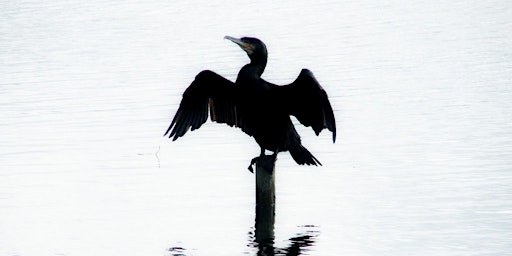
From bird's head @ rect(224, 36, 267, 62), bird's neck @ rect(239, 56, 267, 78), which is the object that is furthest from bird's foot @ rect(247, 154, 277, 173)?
bird's head @ rect(224, 36, 267, 62)

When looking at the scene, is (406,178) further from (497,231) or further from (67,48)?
(67,48)

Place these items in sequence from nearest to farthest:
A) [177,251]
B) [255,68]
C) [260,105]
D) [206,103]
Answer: [177,251]
[260,105]
[255,68]
[206,103]

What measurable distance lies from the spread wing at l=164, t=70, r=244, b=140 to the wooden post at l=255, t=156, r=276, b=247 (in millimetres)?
665

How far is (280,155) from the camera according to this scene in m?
13.7

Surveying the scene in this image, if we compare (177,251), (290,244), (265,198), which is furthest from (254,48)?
(177,251)

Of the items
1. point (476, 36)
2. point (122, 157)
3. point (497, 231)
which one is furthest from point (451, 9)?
point (497, 231)

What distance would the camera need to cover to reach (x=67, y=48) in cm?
2717

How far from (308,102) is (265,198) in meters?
0.88

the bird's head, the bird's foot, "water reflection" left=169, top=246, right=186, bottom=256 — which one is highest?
the bird's head

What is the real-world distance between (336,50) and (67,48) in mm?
6523

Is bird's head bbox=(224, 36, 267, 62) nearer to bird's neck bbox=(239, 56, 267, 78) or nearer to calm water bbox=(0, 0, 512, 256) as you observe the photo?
bird's neck bbox=(239, 56, 267, 78)

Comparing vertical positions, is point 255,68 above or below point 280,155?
above

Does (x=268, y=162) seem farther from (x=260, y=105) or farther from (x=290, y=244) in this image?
(x=290, y=244)

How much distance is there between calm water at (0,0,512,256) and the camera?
33.1 ft
